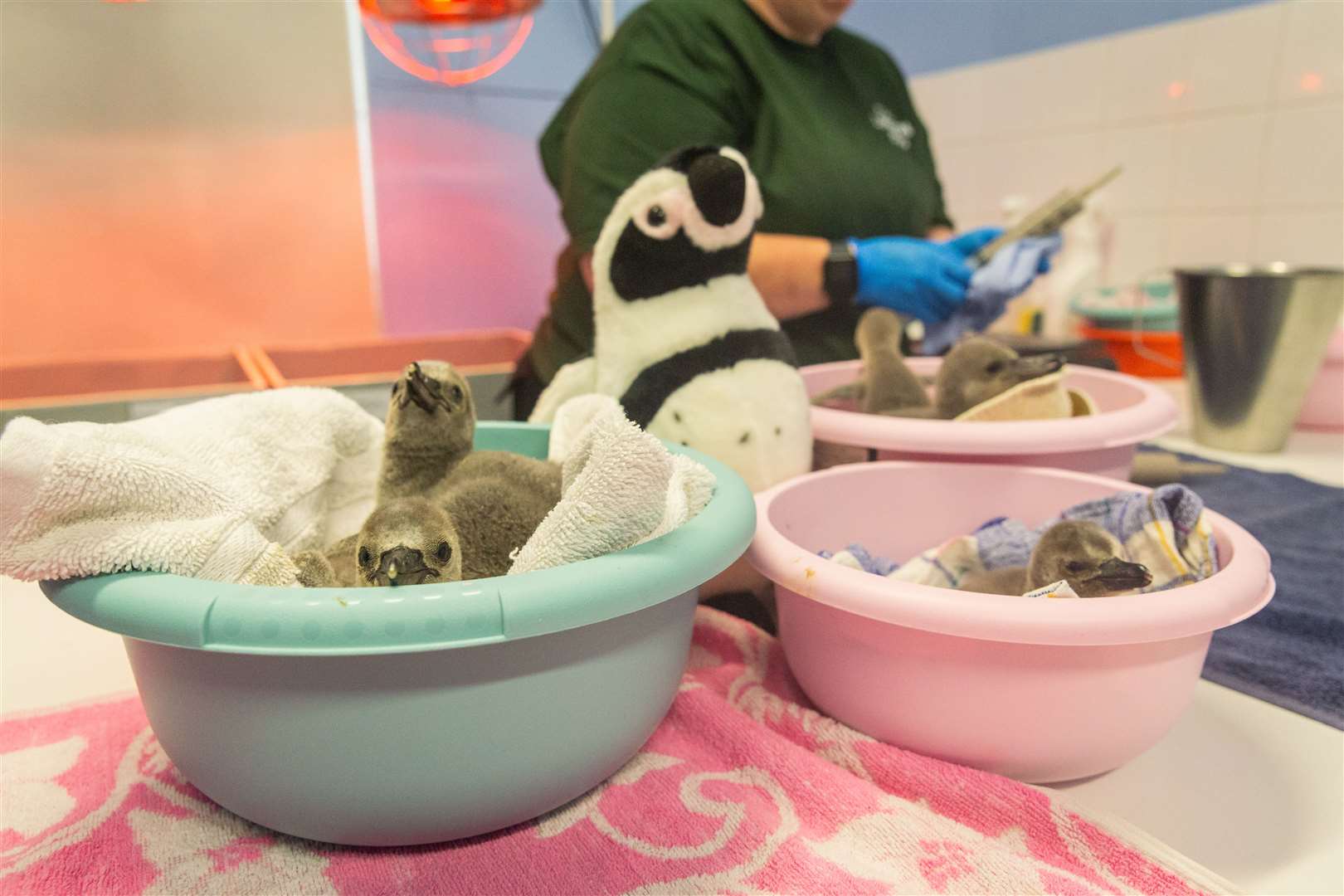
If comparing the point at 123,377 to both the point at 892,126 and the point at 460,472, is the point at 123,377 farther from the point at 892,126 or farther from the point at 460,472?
the point at 892,126

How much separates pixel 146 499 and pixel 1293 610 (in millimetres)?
694

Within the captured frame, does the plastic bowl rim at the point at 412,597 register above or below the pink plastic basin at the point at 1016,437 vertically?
above

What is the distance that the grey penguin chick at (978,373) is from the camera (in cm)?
60

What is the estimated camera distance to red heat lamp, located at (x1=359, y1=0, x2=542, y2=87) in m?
0.97

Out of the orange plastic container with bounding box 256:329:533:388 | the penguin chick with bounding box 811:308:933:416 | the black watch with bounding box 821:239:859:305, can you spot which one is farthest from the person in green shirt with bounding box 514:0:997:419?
the orange plastic container with bounding box 256:329:533:388

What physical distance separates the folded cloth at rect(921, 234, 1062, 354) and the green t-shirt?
11 centimetres

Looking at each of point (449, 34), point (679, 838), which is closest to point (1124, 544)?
point (679, 838)

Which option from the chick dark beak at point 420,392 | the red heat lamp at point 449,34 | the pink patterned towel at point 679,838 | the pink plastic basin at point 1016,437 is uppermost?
the red heat lamp at point 449,34

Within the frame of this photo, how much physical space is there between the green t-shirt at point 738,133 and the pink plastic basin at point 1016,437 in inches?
12.0

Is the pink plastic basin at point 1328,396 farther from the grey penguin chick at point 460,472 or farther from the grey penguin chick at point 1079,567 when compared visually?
the grey penguin chick at point 460,472

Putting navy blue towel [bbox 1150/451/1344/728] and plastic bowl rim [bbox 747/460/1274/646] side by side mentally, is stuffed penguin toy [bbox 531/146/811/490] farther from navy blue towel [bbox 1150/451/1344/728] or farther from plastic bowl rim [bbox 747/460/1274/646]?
navy blue towel [bbox 1150/451/1344/728]

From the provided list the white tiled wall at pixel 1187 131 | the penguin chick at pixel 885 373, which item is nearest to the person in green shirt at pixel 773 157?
the penguin chick at pixel 885 373

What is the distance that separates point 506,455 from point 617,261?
0.15m

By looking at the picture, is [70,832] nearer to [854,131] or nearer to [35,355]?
[35,355]
